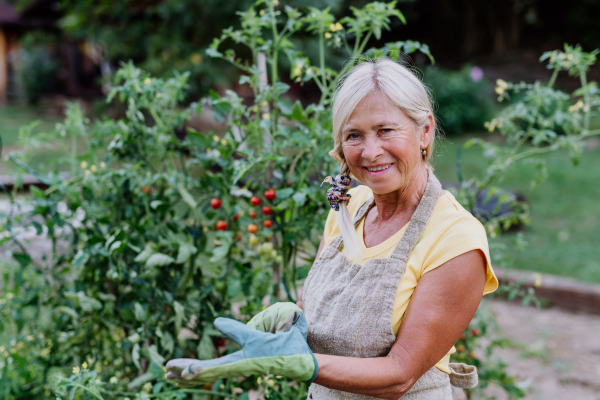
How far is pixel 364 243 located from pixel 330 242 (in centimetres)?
14

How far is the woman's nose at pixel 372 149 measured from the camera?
4.60 ft

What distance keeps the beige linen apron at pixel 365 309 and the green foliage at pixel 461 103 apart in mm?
10764

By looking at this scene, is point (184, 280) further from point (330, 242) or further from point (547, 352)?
point (547, 352)

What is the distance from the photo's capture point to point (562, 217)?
245 inches

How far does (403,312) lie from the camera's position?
1339 mm

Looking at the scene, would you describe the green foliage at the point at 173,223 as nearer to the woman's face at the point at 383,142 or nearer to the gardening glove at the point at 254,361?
the woman's face at the point at 383,142

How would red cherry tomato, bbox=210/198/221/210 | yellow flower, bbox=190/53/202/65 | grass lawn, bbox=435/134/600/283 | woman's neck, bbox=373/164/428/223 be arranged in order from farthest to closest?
yellow flower, bbox=190/53/202/65
grass lawn, bbox=435/134/600/283
red cherry tomato, bbox=210/198/221/210
woman's neck, bbox=373/164/428/223

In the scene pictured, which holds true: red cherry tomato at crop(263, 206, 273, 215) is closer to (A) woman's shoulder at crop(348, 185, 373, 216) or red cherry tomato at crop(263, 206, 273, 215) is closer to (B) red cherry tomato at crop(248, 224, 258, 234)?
(B) red cherry tomato at crop(248, 224, 258, 234)

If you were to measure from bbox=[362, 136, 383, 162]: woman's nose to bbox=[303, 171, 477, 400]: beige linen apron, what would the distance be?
7.5 inches

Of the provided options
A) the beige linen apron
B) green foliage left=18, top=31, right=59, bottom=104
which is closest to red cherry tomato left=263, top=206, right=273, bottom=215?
the beige linen apron

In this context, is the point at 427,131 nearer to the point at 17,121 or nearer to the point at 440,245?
the point at 440,245

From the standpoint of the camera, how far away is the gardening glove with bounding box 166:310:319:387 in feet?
3.80

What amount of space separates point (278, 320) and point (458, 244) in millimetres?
521

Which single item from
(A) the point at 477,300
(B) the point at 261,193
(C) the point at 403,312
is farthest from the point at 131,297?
(A) the point at 477,300
